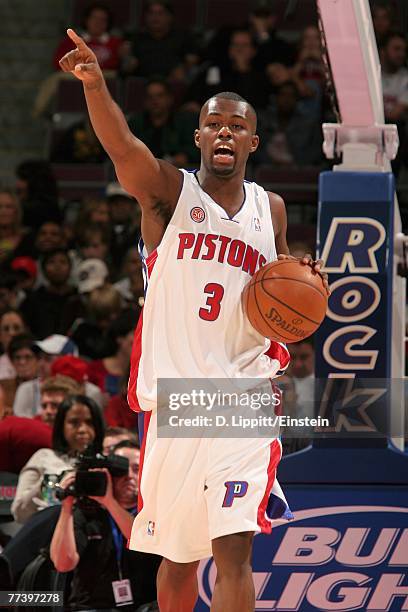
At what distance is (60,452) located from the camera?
6.30m

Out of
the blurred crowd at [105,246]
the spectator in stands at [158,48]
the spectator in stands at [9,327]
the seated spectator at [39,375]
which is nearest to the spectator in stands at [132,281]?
the blurred crowd at [105,246]

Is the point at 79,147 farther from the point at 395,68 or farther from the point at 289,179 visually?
the point at 395,68

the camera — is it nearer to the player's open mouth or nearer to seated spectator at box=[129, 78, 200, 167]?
the player's open mouth

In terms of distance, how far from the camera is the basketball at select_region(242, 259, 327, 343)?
4281 mm

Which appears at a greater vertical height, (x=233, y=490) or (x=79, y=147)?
(x=233, y=490)

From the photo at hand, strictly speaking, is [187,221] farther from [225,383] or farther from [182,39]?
[182,39]

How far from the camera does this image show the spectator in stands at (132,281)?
9.26 metres

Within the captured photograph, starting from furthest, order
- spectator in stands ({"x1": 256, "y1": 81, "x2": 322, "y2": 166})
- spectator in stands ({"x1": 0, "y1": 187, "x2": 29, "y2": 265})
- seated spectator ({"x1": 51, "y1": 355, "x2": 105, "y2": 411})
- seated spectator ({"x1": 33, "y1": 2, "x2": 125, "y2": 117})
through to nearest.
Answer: seated spectator ({"x1": 33, "y1": 2, "x2": 125, "y2": 117}) → spectator in stands ({"x1": 256, "y1": 81, "x2": 322, "y2": 166}) → spectator in stands ({"x1": 0, "y1": 187, "x2": 29, "y2": 265}) → seated spectator ({"x1": 51, "y1": 355, "x2": 105, "y2": 411})

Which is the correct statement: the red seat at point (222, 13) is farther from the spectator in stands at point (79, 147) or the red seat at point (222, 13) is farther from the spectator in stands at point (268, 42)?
the spectator in stands at point (79, 147)

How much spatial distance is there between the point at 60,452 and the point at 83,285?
3.59 m

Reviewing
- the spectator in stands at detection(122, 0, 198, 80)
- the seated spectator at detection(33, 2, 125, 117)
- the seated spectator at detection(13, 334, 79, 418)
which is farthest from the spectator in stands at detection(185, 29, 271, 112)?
the seated spectator at detection(13, 334, 79, 418)

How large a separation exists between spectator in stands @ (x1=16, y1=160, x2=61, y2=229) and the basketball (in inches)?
257

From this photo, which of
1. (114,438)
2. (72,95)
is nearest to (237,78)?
(72,95)

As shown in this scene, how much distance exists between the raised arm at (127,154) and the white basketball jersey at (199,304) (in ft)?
0.17
